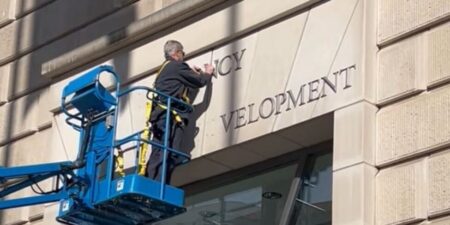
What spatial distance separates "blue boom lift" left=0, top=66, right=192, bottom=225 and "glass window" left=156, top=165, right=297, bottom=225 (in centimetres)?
69

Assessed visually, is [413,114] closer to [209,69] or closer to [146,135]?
[209,69]

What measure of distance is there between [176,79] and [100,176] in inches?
52.4

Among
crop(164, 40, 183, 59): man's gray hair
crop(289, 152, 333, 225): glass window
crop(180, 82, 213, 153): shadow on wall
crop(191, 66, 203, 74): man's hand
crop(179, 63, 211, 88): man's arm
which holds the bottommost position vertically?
crop(289, 152, 333, 225): glass window

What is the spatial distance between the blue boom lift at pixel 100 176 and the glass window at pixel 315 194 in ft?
4.01

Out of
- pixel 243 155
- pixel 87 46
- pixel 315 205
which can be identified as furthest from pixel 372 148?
pixel 87 46

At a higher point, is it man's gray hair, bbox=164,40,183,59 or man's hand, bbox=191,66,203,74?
man's gray hair, bbox=164,40,183,59

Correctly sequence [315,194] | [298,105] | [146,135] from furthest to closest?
[146,135]
[315,194]
[298,105]

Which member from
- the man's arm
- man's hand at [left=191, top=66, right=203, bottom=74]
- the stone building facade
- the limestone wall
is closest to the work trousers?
the stone building facade

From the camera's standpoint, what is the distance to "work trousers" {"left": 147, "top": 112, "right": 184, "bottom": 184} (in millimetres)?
13383

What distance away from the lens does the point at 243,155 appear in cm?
1383

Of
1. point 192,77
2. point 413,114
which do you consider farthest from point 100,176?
point 413,114

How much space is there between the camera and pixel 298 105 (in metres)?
13.0

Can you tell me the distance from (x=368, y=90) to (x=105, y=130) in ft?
9.37

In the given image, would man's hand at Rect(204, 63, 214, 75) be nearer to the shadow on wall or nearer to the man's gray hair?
the shadow on wall
